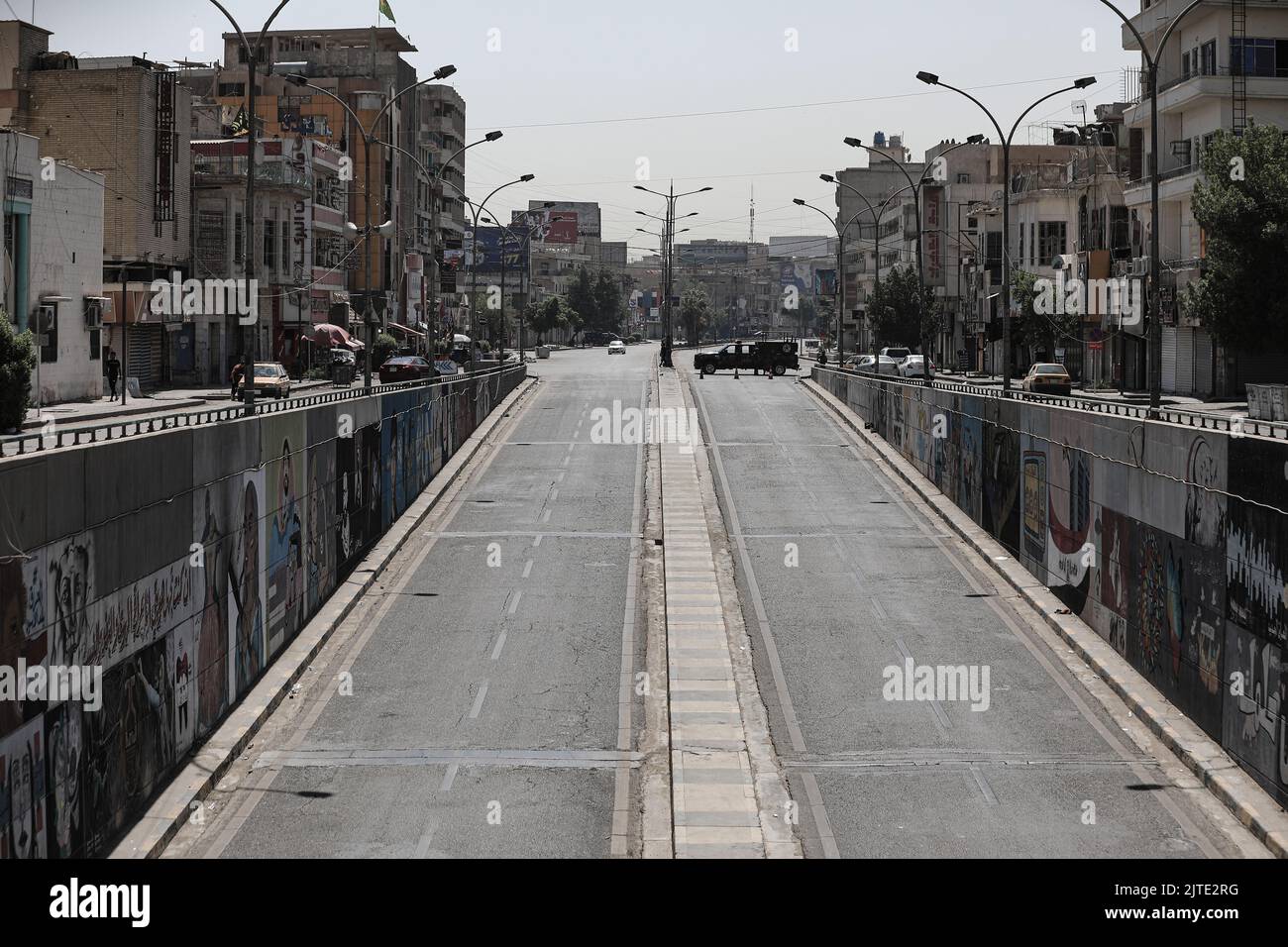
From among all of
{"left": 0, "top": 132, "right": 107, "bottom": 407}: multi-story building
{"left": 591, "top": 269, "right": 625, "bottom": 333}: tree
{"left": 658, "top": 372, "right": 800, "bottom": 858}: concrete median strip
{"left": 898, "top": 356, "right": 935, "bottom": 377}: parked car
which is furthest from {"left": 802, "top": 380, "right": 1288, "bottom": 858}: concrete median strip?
{"left": 591, "top": 269, "right": 625, "bottom": 333}: tree

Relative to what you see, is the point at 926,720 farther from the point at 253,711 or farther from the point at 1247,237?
the point at 1247,237

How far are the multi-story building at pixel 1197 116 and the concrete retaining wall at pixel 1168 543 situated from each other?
31.6m

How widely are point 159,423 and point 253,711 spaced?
666 cm

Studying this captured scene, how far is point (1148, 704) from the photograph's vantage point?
2112cm

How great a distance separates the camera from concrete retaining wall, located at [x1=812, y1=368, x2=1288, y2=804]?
17.3 meters

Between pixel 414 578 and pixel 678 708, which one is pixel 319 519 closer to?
pixel 414 578

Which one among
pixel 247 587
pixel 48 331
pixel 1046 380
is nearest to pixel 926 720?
pixel 247 587

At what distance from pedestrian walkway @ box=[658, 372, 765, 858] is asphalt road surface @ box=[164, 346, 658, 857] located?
69 cm

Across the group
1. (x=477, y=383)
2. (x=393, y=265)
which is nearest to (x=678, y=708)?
(x=477, y=383)

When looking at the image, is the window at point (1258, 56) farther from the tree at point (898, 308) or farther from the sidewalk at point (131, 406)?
the tree at point (898, 308)

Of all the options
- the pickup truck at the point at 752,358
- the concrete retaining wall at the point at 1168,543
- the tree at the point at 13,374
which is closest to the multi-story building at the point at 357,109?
the pickup truck at the point at 752,358

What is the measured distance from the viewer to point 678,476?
4403 cm

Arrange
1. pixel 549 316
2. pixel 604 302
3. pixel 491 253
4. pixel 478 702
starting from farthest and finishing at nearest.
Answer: pixel 604 302 < pixel 491 253 < pixel 549 316 < pixel 478 702
